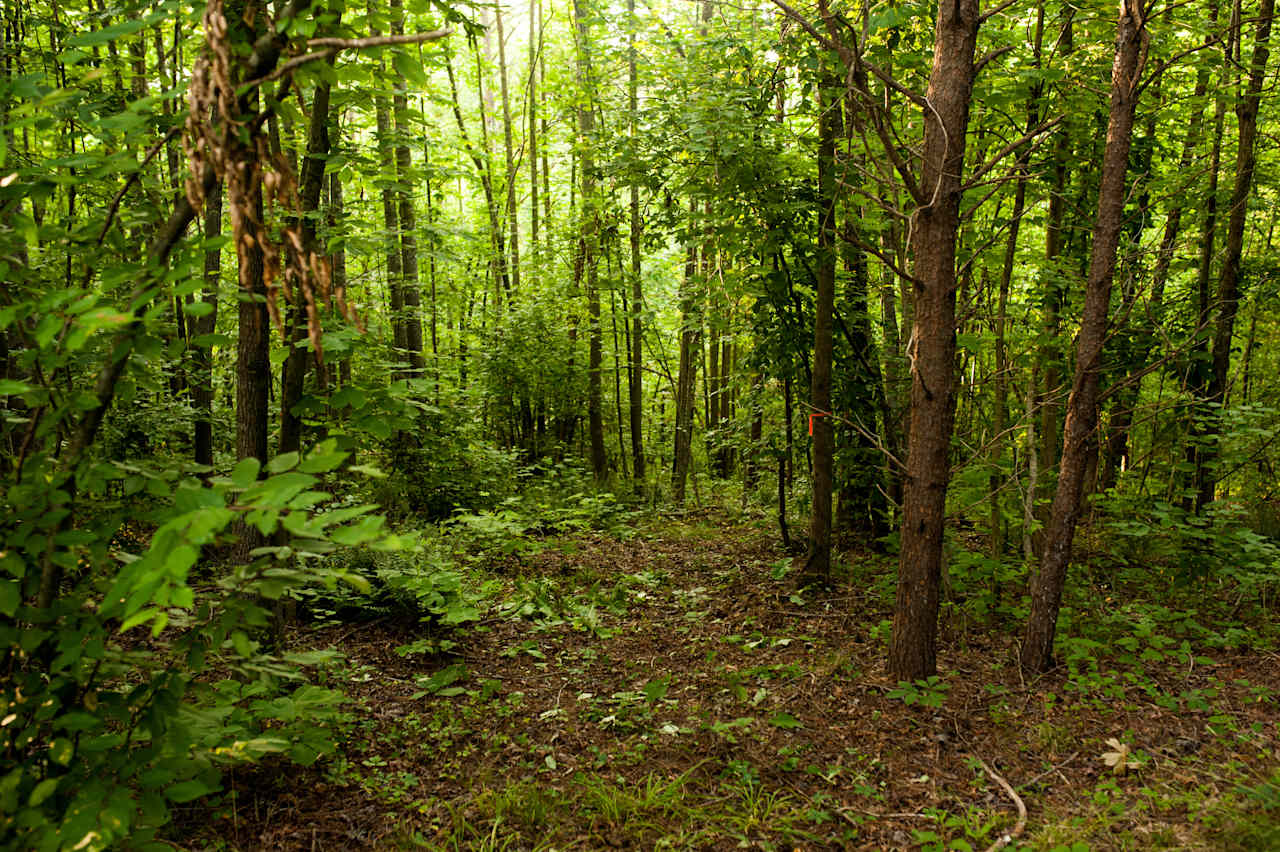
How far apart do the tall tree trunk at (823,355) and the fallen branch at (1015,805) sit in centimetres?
279

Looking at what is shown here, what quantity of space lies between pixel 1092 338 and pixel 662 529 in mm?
6277

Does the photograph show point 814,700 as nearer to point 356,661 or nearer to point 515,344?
point 356,661

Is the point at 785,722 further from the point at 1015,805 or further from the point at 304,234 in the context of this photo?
the point at 304,234

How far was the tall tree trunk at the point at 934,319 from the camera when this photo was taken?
4328 mm

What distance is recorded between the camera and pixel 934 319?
4453mm

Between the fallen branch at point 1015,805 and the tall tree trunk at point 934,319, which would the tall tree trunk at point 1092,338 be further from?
the fallen branch at point 1015,805

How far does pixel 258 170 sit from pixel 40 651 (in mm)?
1497

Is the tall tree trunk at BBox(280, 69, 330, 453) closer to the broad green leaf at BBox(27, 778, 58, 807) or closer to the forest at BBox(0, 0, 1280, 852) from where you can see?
the forest at BBox(0, 0, 1280, 852)

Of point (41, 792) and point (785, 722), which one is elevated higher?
point (41, 792)

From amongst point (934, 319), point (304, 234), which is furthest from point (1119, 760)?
point (304, 234)

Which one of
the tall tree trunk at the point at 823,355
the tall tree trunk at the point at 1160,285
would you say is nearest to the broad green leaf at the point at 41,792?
the tall tree trunk at the point at 823,355

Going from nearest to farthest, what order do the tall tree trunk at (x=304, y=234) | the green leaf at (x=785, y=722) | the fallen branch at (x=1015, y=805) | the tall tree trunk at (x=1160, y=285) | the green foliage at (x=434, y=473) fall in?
the fallen branch at (x=1015, y=805) < the tall tree trunk at (x=304, y=234) < the green leaf at (x=785, y=722) < the tall tree trunk at (x=1160, y=285) < the green foliage at (x=434, y=473)

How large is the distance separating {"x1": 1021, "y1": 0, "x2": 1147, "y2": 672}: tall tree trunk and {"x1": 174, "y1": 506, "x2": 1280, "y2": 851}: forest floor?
1.46 ft

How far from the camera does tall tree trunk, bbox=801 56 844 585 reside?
20.2 feet
